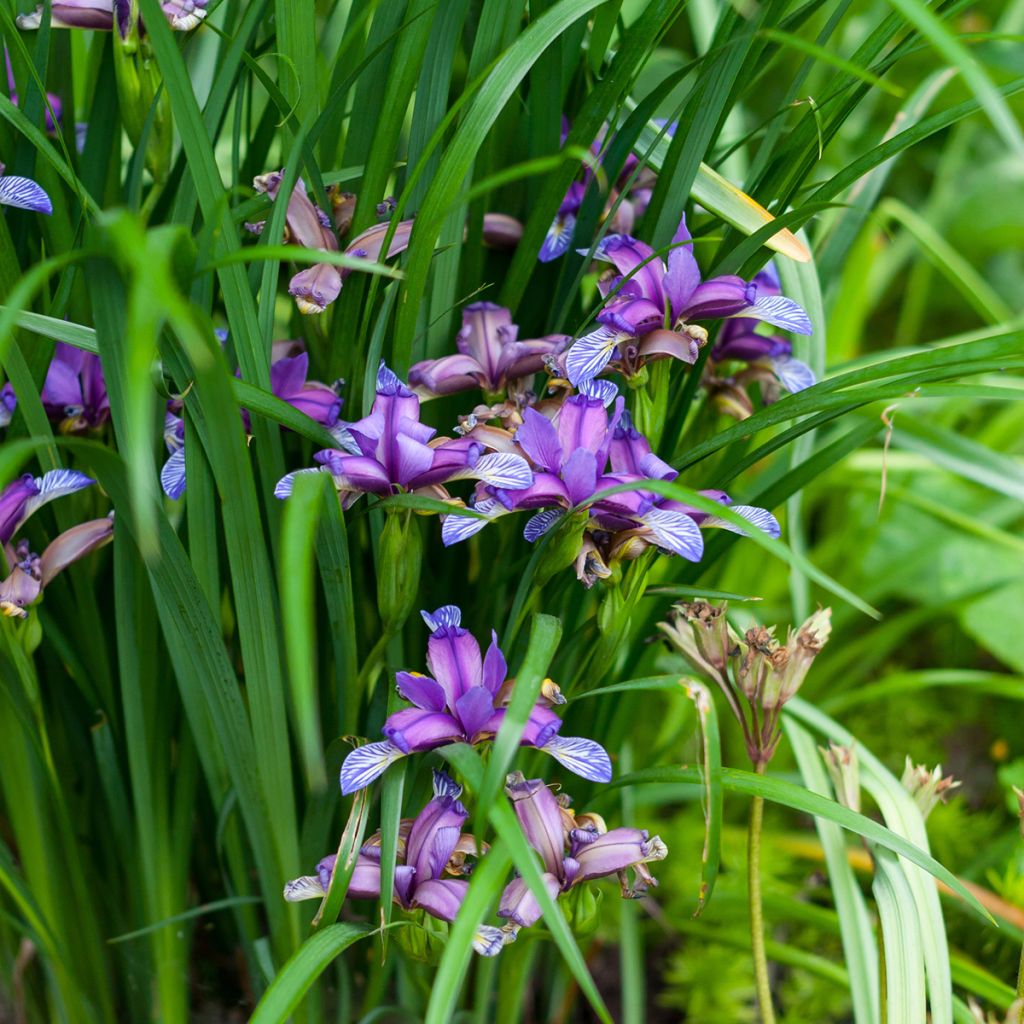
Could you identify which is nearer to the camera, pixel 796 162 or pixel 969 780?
pixel 796 162

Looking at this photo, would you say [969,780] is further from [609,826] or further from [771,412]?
[771,412]

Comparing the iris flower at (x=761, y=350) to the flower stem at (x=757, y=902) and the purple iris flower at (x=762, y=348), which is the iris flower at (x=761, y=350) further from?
the flower stem at (x=757, y=902)

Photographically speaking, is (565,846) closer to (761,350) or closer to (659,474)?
(659,474)

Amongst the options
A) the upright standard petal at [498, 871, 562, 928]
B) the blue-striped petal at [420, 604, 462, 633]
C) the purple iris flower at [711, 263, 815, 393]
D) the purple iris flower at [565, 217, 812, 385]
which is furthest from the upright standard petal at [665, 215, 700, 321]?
the upright standard petal at [498, 871, 562, 928]

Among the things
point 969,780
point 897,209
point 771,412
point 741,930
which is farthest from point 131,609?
point 969,780

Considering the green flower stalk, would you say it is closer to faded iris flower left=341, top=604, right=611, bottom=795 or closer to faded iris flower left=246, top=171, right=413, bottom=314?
faded iris flower left=341, top=604, right=611, bottom=795

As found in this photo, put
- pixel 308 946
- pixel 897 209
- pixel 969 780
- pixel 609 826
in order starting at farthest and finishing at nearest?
pixel 969 780
pixel 897 209
pixel 609 826
pixel 308 946
